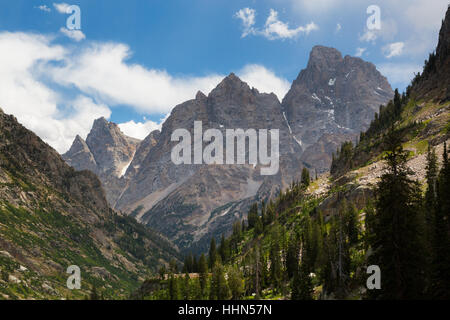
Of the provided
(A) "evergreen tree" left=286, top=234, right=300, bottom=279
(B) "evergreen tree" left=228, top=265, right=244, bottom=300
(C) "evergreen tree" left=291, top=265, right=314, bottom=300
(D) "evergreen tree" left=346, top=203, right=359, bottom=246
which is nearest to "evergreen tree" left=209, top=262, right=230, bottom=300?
(B) "evergreen tree" left=228, top=265, right=244, bottom=300

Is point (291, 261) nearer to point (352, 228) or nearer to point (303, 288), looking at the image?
point (352, 228)

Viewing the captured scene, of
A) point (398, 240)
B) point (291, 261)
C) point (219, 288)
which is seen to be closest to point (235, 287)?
point (219, 288)

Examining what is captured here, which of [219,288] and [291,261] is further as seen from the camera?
[219,288]

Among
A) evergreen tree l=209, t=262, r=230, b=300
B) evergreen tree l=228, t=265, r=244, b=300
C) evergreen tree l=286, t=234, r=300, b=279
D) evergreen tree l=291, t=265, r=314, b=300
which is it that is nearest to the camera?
evergreen tree l=291, t=265, r=314, b=300

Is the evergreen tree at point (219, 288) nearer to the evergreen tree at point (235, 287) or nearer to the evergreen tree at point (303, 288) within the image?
the evergreen tree at point (235, 287)

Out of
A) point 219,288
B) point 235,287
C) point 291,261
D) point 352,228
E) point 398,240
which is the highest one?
point 352,228

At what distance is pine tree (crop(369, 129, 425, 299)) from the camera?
3881cm

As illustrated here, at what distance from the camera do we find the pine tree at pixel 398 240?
38.8 m

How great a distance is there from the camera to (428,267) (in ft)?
139

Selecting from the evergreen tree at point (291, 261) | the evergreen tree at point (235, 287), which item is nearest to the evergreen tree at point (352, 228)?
the evergreen tree at point (291, 261)

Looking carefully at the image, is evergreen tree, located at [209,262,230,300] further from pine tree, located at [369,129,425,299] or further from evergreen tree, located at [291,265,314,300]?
pine tree, located at [369,129,425,299]

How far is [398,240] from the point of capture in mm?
39656
